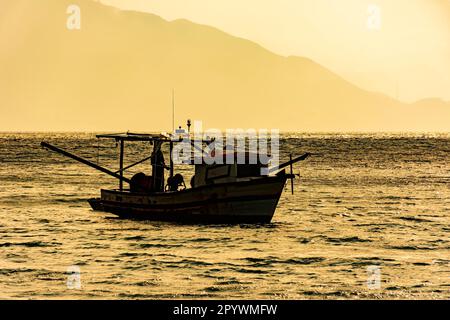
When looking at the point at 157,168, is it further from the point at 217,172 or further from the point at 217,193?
the point at 217,193

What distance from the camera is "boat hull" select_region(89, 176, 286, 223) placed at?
132 feet

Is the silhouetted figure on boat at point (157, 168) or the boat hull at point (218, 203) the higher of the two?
the silhouetted figure on boat at point (157, 168)

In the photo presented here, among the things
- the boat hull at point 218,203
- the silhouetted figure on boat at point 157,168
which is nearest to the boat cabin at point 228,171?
the boat hull at point 218,203

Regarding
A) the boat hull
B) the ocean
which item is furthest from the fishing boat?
the ocean

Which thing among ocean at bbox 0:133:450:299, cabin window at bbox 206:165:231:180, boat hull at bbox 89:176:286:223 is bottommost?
ocean at bbox 0:133:450:299

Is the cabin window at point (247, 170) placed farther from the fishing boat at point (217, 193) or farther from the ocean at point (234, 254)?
the ocean at point (234, 254)

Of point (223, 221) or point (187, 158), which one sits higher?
point (187, 158)

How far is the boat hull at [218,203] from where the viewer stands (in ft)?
132

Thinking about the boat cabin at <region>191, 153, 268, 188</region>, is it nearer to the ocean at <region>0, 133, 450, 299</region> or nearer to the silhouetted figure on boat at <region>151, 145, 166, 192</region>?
the ocean at <region>0, 133, 450, 299</region>

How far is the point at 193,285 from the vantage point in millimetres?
27031

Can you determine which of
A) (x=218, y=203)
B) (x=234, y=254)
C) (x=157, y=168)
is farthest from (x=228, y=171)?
(x=234, y=254)
